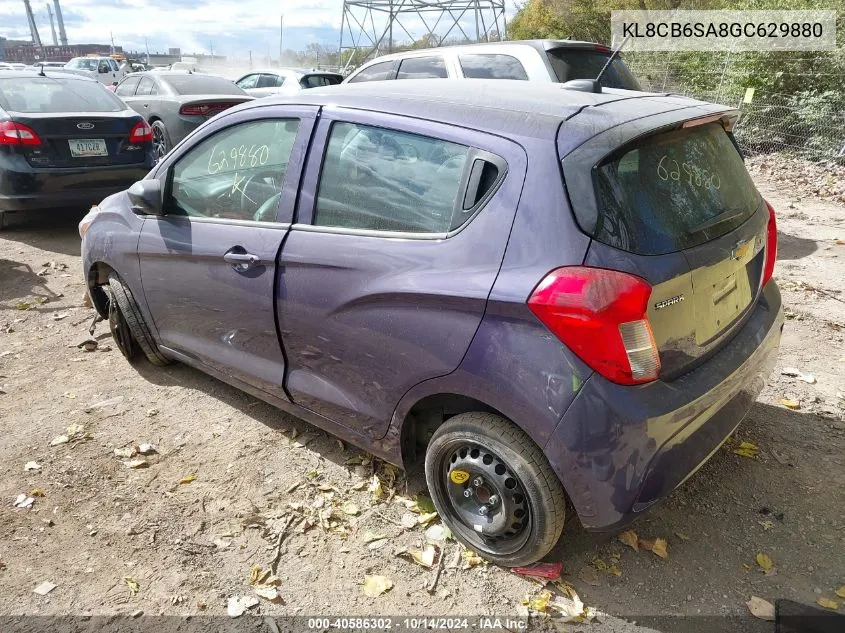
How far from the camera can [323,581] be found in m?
2.59

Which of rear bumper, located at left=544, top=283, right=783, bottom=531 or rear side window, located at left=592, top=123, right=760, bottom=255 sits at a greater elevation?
rear side window, located at left=592, top=123, right=760, bottom=255

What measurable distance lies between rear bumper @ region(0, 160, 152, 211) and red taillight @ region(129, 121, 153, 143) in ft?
1.19

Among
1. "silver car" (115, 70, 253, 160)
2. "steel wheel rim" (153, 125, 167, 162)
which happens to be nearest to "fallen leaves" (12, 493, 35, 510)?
"silver car" (115, 70, 253, 160)

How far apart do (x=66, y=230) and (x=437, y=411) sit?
644 centimetres

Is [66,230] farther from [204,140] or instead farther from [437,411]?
[437,411]

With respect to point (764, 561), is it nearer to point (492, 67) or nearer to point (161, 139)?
point (492, 67)

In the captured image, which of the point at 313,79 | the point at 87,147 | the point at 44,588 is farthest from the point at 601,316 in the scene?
the point at 313,79

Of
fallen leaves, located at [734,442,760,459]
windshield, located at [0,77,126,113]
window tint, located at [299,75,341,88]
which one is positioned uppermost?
windshield, located at [0,77,126,113]

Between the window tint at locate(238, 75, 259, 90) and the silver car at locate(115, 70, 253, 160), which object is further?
the window tint at locate(238, 75, 259, 90)

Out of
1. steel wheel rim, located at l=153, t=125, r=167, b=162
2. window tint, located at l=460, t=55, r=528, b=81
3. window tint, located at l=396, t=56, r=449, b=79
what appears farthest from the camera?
steel wheel rim, located at l=153, t=125, r=167, b=162

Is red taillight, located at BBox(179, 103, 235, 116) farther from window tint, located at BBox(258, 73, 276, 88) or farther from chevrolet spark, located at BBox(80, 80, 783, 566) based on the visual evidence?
chevrolet spark, located at BBox(80, 80, 783, 566)

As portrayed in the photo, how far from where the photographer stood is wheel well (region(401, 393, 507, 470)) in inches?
98.6

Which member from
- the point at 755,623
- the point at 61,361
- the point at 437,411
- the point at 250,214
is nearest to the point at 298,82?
the point at 61,361

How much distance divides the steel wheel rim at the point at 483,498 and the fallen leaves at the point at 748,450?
1.43m
